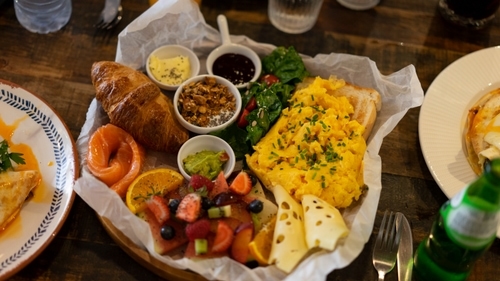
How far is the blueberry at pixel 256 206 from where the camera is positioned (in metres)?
2.12

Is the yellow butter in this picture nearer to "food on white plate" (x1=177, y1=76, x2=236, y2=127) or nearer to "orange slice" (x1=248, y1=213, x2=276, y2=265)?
"food on white plate" (x1=177, y1=76, x2=236, y2=127)

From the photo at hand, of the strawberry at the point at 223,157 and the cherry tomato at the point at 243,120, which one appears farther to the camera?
the cherry tomato at the point at 243,120

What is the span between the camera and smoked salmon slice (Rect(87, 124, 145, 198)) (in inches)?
87.5

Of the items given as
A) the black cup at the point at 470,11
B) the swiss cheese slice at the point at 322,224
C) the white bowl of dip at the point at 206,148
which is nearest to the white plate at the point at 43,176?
the white bowl of dip at the point at 206,148

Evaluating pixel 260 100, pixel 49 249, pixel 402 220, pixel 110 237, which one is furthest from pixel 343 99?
pixel 49 249

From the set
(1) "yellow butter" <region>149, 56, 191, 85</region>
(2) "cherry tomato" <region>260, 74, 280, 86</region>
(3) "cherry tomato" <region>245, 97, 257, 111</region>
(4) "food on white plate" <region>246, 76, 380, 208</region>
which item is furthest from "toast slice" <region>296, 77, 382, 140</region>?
(1) "yellow butter" <region>149, 56, 191, 85</region>

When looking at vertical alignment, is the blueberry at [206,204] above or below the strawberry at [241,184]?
above

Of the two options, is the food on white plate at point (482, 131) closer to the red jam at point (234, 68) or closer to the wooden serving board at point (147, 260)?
the red jam at point (234, 68)

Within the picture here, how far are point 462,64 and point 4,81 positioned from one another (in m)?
2.31

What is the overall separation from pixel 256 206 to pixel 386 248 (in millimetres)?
562

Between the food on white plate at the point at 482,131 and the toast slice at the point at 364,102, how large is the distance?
17.7 inches

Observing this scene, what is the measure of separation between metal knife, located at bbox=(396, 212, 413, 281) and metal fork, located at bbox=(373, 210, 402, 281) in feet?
0.11

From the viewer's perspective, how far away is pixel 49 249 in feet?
7.00

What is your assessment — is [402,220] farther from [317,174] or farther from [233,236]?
[233,236]
